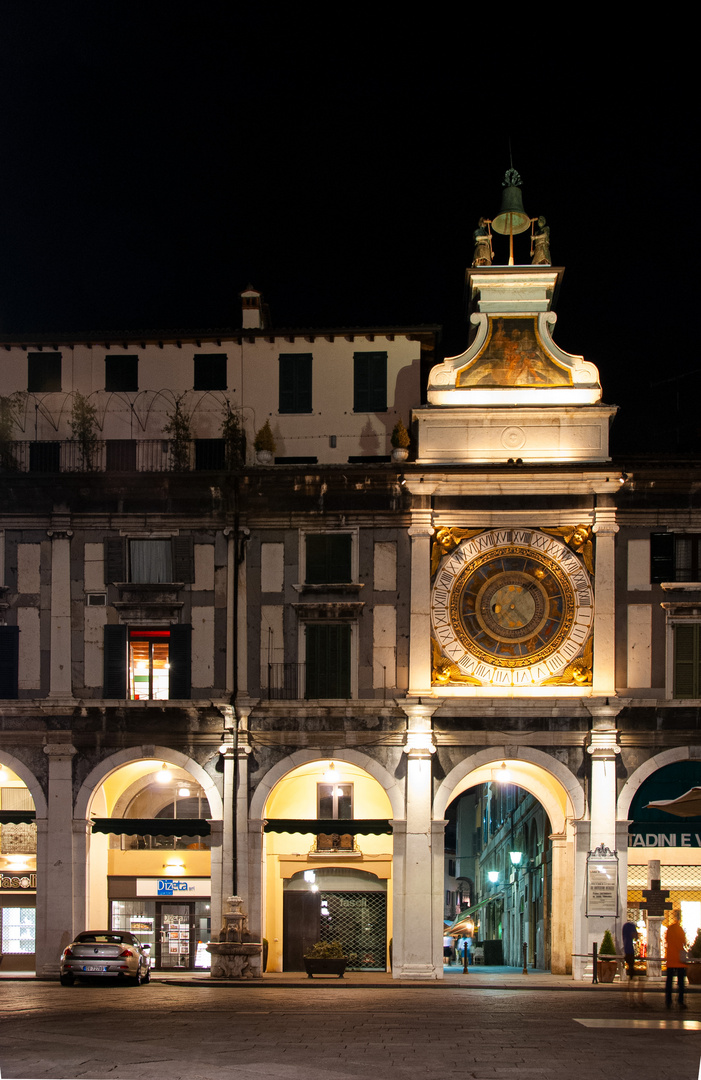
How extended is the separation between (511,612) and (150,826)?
12554mm

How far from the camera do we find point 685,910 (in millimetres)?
40375

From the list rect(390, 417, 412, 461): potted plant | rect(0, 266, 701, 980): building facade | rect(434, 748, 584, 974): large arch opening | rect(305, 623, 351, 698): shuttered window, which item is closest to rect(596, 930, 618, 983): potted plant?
rect(0, 266, 701, 980): building facade

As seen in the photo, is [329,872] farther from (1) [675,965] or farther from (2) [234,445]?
(1) [675,965]

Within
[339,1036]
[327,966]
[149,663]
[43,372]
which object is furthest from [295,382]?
[339,1036]

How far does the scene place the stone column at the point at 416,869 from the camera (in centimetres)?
3900

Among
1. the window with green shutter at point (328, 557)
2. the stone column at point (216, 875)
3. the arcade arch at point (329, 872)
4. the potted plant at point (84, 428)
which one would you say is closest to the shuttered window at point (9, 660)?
the potted plant at point (84, 428)

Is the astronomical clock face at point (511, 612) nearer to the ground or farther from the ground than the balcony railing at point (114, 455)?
nearer to the ground

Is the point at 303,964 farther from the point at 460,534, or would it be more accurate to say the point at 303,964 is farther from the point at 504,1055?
the point at 504,1055

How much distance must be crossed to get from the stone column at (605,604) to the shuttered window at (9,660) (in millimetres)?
17222

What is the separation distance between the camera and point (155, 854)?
1704 inches

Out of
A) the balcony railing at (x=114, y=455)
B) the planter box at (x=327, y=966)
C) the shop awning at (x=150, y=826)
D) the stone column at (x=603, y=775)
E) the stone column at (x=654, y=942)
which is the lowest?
the planter box at (x=327, y=966)

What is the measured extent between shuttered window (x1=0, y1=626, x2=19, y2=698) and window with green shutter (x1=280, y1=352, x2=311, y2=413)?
11.0 metres

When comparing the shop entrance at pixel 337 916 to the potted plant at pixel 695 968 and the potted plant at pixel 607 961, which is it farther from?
the potted plant at pixel 695 968

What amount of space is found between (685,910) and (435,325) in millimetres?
19461
